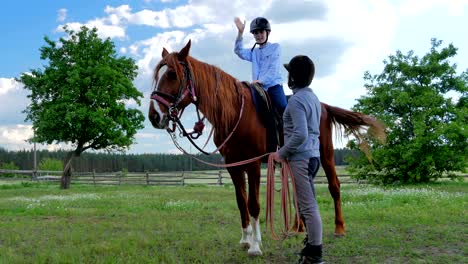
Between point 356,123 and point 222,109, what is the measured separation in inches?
143

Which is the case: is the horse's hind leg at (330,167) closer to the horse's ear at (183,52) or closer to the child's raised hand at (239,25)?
the child's raised hand at (239,25)

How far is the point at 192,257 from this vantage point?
5965 mm

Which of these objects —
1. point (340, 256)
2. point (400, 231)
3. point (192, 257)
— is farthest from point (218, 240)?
point (400, 231)

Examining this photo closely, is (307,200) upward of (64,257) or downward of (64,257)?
upward

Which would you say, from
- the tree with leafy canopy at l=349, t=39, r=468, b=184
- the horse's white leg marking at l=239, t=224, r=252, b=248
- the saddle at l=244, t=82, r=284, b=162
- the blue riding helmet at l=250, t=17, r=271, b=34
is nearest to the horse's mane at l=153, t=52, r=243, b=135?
the saddle at l=244, t=82, r=284, b=162

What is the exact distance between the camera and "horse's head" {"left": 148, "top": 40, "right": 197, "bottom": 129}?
5312 millimetres

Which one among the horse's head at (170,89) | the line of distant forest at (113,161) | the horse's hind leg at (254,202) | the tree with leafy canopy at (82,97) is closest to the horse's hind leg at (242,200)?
the horse's hind leg at (254,202)

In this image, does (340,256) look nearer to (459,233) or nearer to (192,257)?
(192,257)

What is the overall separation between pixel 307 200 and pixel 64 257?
3.77 m

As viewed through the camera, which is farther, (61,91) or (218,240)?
(61,91)

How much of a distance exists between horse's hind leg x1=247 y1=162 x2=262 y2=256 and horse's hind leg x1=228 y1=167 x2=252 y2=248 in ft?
0.56

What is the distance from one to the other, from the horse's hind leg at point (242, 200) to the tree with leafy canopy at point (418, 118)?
16981 millimetres

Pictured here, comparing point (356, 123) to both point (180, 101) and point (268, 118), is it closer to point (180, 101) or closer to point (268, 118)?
point (268, 118)

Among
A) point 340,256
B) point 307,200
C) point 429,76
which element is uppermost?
point 429,76
